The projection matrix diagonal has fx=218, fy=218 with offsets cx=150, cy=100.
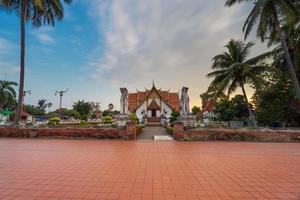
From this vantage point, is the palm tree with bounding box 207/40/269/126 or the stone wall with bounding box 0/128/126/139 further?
the palm tree with bounding box 207/40/269/126

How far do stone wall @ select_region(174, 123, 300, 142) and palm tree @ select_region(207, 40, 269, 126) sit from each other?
7447 mm

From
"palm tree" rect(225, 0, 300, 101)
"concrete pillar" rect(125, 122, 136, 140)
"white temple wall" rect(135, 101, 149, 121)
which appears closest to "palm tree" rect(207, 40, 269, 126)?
"palm tree" rect(225, 0, 300, 101)

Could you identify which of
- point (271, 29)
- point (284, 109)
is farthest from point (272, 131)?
point (284, 109)

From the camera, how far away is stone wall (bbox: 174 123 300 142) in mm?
13039

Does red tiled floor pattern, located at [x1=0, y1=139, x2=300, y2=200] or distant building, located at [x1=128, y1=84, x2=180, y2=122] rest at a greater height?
distant building, located at [x1=128, y1=84, x2=180, y2=122]

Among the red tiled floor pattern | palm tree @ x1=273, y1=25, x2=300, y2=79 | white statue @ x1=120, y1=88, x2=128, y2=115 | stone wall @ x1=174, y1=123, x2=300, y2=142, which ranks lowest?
the red tiled floor pattern

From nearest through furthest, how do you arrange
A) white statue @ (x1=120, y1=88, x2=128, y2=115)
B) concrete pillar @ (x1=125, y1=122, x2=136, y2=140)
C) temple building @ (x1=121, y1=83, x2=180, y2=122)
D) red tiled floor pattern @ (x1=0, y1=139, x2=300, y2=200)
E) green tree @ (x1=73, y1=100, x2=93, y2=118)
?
red tiled floor pattern @ (x1=0, y1=139, x2=300, y2=200)
concrete pillar @ (x1=125, y1=122, x2=136, y2=140)
white statue @ (x1=120, y1=88, x2=128, y2=115)
temple building @ (x1=121, y1=83, x2=180, y2=122)
green tree @ (x1=73, y1=100, x2=93, y2=118)

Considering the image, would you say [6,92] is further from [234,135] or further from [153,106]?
[234,135]

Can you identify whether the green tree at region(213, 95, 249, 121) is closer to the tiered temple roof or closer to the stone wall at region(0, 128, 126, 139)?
the tiered temple roof

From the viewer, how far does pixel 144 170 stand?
5.70 metres

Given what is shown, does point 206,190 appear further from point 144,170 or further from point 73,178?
point 73,178

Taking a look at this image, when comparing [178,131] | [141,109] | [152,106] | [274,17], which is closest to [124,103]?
[178,131]

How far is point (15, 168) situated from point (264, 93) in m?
23.0

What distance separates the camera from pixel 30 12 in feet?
56.0
